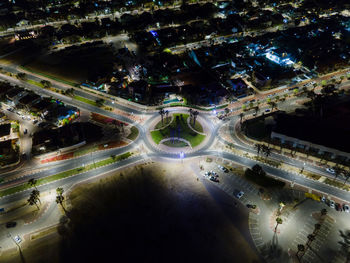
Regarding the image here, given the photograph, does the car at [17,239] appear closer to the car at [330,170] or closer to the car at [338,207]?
the car at [338,207]

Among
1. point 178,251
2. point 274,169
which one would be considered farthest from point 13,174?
point 274,169

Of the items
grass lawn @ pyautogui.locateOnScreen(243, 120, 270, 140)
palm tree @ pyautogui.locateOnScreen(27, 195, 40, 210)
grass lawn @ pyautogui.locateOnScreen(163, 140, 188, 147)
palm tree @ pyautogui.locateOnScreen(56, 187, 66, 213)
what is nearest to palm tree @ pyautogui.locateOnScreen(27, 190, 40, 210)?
palm tree @ pyautogui.locateOnScreen(27, 195, 40, 210)

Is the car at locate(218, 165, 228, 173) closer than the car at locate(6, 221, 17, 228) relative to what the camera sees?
No

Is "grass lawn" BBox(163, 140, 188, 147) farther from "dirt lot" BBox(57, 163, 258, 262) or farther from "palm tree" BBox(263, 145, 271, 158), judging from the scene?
"palm tree" BBox(263, 145, 271, 158)

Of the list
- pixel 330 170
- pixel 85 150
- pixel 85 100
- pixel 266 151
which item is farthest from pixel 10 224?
pixel 330 170

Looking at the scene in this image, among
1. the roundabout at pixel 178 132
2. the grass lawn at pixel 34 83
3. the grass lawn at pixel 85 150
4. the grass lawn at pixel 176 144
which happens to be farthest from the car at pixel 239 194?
the grass lawn at pixel 34 83

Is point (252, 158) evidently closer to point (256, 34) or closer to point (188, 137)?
point (188, 137)

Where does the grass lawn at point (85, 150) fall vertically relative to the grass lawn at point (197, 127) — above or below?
below
